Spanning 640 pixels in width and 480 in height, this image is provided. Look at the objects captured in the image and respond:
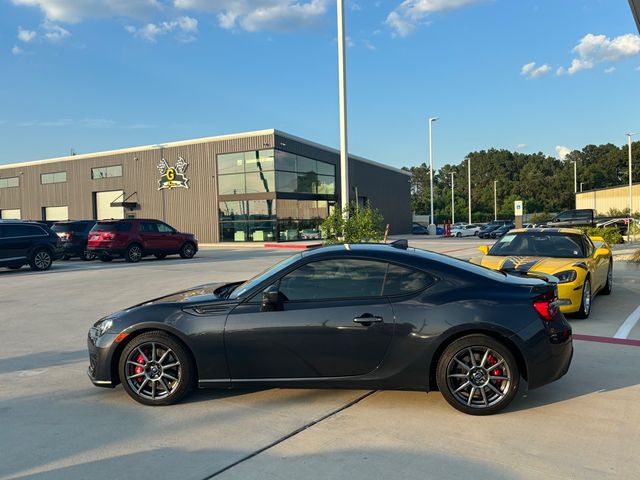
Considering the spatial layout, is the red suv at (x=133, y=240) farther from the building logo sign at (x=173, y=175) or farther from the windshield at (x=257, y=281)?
the windshield at (x=257, y=281)

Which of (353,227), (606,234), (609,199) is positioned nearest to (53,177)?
(353,227)

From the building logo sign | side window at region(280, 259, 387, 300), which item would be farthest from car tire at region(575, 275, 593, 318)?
the building logo sign

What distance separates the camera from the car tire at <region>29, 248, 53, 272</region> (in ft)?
57.5

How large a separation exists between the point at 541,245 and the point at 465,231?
41.6 m

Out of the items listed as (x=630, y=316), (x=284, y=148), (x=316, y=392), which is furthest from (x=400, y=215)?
(x=316, y=392)

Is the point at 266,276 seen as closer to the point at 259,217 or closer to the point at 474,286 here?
the point at 474,286

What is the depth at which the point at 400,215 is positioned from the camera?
55875 mm

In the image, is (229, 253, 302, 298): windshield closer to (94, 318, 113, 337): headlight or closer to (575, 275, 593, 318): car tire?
(94, 318, 113, 337): headlight

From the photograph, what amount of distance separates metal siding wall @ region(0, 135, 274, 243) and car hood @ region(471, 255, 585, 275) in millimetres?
26995

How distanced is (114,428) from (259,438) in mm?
1231

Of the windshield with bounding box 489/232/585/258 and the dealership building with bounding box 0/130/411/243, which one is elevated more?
the dealership building with bounding box 0/130/411/243

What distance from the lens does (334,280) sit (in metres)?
4.60

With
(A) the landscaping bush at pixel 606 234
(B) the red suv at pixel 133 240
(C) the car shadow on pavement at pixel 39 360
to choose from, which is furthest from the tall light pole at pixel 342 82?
(A) the landscaping bush at pixel 606 234

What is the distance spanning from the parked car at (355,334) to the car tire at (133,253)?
1722cm
